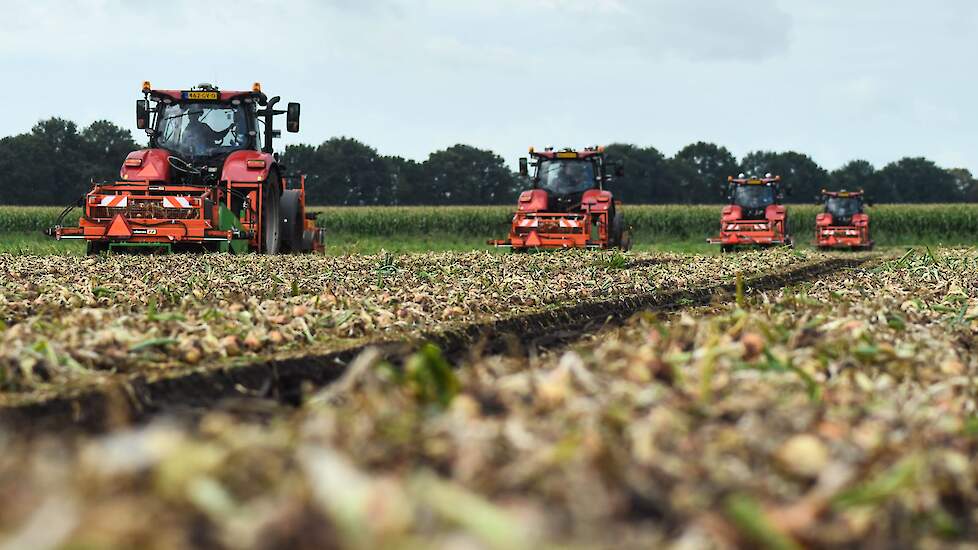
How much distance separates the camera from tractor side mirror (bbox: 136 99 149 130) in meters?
19.0

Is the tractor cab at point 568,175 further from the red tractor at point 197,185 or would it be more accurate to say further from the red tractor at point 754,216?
the red tractor at point 197,185

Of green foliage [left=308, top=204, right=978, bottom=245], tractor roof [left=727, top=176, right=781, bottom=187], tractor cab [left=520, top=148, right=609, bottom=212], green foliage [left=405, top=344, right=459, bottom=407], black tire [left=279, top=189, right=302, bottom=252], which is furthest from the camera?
green foliage [left=308, top=204, right=978, bottom=245]

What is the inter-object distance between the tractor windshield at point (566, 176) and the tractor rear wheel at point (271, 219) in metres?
8.74

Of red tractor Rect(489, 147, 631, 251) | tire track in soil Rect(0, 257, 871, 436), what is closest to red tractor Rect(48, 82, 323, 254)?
red tractor Rect(489, 147, 631, 251)

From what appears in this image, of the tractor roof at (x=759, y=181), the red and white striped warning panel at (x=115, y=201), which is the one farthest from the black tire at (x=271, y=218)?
the tractor roof at (x=759, y=181)

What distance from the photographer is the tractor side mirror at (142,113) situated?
62.2 feet

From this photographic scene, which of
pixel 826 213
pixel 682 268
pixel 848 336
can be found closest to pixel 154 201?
pixel 682 268

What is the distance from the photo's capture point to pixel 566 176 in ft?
90.0

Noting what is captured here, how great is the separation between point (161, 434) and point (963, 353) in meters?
5.04

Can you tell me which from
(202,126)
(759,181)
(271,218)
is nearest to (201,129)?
(202,126)

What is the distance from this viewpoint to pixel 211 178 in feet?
63.2

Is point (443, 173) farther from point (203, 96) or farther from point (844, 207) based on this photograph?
point (203, 96)

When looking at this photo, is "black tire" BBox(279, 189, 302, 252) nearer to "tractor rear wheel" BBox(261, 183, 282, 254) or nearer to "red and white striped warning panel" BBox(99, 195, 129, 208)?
"tractor rear wheel" BBox(261, 183, 282, 254)

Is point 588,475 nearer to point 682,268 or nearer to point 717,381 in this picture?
point 717,381
